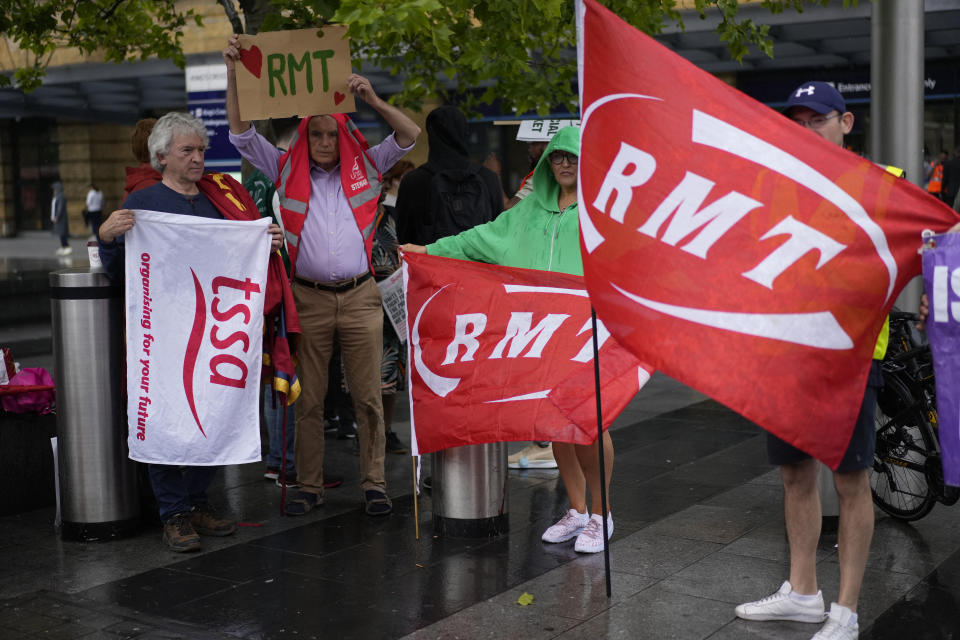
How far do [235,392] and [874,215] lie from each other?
3158 millimetres

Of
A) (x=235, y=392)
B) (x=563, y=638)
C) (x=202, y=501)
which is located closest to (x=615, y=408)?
(x=563, y=638)

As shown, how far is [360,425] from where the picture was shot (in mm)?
6176

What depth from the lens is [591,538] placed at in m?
5.25

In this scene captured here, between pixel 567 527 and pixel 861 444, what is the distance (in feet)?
6.09

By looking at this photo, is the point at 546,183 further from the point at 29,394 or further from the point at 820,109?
the point at 29,394

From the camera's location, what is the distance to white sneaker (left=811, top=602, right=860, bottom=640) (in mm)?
3957

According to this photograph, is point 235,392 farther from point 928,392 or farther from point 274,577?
point 928,392

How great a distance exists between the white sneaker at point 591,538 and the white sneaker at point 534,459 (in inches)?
70.2

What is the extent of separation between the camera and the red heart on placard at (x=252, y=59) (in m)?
5.78

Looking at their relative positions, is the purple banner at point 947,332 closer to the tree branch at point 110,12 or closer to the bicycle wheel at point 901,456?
the bicycle wheel at point 901,456

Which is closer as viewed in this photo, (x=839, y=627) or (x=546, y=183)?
(x=839, y=627)

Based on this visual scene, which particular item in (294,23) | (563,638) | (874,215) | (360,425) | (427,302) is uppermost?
(294,23)

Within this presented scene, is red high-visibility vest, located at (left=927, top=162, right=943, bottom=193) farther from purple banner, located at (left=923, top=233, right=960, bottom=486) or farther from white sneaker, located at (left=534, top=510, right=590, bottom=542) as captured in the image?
purple banner, located at (left=923, top=233, right=960, bottom=486)

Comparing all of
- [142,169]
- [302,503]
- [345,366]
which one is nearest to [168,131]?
[142,169]
